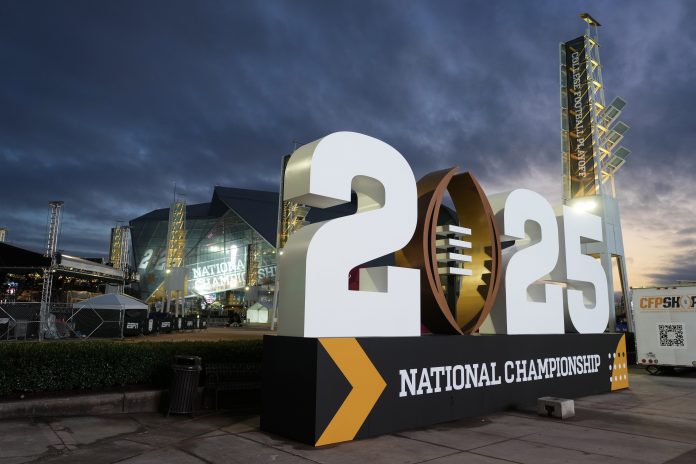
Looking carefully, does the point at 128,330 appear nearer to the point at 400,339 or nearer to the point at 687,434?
the point at 400,339

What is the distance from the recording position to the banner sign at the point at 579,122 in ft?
88.9

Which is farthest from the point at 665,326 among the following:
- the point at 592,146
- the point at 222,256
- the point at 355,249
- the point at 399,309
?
the point at 222,256

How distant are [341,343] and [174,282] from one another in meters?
36.5

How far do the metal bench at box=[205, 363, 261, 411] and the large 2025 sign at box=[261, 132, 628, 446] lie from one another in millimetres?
2180

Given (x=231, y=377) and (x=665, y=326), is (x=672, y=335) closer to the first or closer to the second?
(x=665, y=326)

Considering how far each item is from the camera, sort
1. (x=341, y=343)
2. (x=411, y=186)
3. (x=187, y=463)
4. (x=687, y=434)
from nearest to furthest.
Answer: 1. (x=187, y=463)
2. (x=341, y=343)
3. (x=687, y=434)
4. (x=411, y=186)

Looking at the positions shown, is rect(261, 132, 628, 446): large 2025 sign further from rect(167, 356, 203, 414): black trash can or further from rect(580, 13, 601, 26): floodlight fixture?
rect(580, 13, 601, 26): floodlight fixture

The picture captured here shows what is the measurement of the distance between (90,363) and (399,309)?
577 cm

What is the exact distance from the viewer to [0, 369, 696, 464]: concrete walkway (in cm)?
634

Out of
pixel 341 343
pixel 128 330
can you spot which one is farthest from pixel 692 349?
pixel 128 330

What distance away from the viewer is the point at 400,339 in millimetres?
8102

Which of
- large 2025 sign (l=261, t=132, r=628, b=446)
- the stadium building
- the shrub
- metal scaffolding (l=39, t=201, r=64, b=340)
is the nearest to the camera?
large 2025 sign (l=261, t=132, r=628, b=446)

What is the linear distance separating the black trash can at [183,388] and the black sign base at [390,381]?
1.89 metres

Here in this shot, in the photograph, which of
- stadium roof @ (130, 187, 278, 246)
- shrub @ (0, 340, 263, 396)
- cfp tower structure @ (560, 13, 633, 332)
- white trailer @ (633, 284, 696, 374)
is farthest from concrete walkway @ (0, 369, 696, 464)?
stadium roof @ (130, 187, 278, 246)
